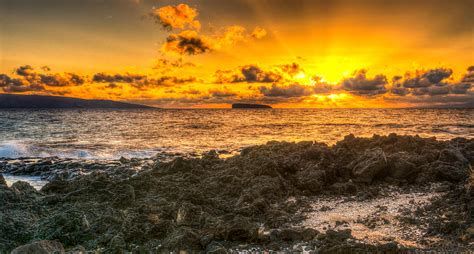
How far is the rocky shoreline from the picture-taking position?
23.5 feet

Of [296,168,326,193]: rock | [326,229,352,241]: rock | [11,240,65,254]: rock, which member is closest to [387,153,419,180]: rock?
[296,168,326,193]: rock

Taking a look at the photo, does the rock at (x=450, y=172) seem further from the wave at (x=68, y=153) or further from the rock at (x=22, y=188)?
the wave at (x=68, y=153)

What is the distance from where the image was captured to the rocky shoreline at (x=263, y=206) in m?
7.18

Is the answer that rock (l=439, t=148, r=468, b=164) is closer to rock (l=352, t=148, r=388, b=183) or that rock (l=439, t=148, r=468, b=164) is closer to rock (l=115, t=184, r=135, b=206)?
rock (l=352, t=148, r=388, b=183)

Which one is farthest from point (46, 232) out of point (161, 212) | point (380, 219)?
point (380, 219)

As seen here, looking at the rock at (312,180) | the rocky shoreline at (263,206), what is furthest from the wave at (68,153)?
the rock at (312,180)

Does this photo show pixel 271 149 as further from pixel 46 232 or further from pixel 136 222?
pixel 46 232

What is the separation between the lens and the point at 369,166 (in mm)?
12188

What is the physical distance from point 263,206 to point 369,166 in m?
4.73

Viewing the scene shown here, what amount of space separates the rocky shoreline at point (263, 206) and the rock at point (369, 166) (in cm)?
4

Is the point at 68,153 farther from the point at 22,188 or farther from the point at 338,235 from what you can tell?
the point at 338,235

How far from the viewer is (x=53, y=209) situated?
31.7 ft

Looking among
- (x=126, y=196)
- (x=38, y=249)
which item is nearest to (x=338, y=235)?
(x=38, y=249)

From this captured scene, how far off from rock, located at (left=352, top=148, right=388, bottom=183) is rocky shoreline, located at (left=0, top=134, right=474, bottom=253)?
0.12 ft
